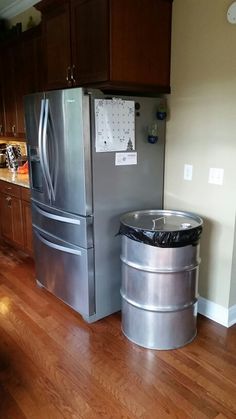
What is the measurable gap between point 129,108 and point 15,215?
1924mm

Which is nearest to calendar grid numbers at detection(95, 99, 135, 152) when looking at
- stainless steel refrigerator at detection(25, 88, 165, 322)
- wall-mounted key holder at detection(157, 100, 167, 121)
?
stainless steel refrigerator at detection(25, 88, 165, 322)

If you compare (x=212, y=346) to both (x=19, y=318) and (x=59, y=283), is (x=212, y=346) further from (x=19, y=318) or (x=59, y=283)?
(x=19, y=318)

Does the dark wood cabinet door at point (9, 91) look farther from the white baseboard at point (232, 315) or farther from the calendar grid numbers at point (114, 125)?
the white baseboard at point (232, 315)

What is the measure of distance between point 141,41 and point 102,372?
6.95 feet

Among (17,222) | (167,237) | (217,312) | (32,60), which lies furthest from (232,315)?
(32,60)

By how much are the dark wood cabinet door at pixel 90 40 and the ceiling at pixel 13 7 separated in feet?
4.91

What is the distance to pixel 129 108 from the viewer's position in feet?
7.48

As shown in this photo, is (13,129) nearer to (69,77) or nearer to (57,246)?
(69,77)

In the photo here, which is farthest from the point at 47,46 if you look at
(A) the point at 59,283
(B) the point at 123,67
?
(A) the point at 59,283

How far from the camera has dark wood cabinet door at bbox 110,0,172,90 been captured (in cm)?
212

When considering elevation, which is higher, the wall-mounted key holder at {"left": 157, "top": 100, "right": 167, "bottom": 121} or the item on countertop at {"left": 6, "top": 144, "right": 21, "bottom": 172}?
the wall-mounted key holder at {"left": 157, "top": 100, "right": 167, "bottom": 121}

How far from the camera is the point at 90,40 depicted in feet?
7.37

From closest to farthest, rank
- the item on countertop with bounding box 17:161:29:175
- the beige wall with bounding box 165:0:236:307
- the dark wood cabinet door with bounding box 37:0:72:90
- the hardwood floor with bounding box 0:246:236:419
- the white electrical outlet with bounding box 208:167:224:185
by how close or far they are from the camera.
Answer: the hardwood floor with bounding box 0:246:236:419 < the beige wall with bounding box 165:0:236:307 < the white electrical outlet with bounding box 208:167:224:185 < the dark wood cabinet door with bounding box 37:0:72:90 < the item on countertop with bounding box 17:161:29:175

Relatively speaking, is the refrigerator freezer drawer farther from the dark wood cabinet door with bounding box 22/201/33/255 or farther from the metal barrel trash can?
the dark wood cabinet door with bounding box 22/201/33/255
